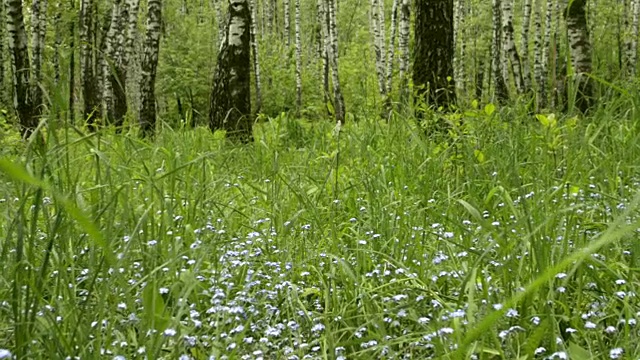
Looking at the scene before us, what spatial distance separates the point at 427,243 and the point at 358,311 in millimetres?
713

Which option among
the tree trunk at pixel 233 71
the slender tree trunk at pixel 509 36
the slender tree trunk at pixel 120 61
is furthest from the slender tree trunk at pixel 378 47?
the tree trunk at pixel 233 71

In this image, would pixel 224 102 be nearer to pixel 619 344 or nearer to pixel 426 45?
pixel 426 45

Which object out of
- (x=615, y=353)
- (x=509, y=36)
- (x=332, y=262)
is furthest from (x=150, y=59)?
(x=615, y=353)

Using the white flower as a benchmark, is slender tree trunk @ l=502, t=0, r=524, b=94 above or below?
above

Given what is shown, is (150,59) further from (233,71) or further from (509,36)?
(509,36)

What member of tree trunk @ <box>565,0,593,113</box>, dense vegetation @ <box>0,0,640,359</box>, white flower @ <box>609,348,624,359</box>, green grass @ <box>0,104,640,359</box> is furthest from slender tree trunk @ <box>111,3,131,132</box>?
white flower @ <box>609,348,624,359</box>

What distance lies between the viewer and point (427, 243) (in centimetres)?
275

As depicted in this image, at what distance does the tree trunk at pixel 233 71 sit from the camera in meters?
8.48

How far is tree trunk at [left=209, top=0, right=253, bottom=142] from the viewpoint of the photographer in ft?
27.8

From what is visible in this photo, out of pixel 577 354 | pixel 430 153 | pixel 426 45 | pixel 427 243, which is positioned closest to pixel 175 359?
pixel 577 354

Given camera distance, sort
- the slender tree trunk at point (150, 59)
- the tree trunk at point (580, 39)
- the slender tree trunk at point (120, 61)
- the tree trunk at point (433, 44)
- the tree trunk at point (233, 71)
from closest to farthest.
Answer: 1. the tree trunk at point (433, 44)
2. the tree trunk at point (233, 71)
3. the tree trunk at point (580, 39)
4. the slender tree trunk at point (150, 59)
5. the slender tree trunk at point (120, 61)

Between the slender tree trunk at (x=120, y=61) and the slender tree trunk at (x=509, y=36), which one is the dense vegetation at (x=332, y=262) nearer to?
the slender tree trunk at (x=120, y=61)

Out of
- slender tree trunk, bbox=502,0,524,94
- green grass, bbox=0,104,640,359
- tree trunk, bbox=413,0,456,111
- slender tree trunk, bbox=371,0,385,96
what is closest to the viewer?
green grass, bbox=0,104,640,359

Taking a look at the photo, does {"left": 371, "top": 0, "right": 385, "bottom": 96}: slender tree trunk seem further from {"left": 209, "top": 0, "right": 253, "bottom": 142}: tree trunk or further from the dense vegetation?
the dense vegetation
